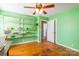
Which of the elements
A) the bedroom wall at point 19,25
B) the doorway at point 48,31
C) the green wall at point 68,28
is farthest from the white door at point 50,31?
the bedroom wall at point 19,25

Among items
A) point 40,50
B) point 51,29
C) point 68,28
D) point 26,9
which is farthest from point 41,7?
point 40,50

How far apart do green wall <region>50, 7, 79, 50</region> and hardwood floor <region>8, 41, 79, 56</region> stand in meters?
0.12

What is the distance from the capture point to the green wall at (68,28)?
5.99 ft

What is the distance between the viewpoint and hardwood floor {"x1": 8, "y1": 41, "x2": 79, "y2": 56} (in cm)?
186

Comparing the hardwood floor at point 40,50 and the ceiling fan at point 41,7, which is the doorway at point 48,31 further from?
the ceiling fan at point 41,7

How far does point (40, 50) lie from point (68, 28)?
720mm

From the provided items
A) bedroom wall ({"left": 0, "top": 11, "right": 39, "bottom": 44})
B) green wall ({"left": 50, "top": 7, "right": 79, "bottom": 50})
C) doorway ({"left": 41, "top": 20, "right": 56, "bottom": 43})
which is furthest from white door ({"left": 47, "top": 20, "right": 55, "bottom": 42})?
bedroom wall ({"left": 0, "top": 11, "right": 39, "bottom": 44})

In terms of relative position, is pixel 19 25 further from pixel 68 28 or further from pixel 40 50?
pixel 68 28

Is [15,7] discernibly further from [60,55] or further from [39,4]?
[60,55]

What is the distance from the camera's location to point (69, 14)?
1.85m

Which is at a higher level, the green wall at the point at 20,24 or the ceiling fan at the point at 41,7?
the ceiling fan at the point at 41,7

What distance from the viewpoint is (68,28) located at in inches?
74.3

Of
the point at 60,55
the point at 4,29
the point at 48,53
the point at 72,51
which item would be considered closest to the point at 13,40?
the point at 4,29

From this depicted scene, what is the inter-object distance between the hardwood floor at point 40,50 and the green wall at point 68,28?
121mm
